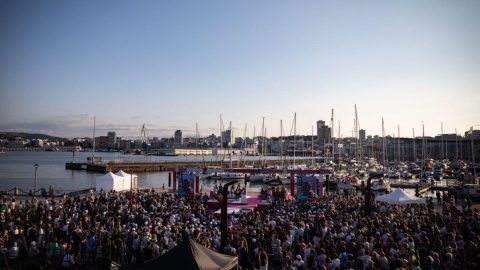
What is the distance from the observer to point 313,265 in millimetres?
9023

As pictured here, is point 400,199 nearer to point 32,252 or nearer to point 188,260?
point 188,260

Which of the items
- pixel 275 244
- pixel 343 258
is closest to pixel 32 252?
pixel 275 244

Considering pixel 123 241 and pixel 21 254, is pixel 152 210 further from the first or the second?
pixel 21 254

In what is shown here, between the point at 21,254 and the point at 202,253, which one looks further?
the point at 21,254

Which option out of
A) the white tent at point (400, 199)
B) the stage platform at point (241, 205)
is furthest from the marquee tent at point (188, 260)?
the stage platform at point (241, 205)

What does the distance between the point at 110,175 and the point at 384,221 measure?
834 inches

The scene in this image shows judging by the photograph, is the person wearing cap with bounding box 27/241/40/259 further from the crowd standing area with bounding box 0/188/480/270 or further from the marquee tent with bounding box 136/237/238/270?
the marquee tent with bounding box 136/237/238/270

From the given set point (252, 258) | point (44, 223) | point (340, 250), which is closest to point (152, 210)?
point (44, 223)

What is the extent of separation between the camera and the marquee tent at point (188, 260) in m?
6.68

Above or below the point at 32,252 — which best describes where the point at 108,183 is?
above

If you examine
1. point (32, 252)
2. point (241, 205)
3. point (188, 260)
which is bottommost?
point (241, 205)

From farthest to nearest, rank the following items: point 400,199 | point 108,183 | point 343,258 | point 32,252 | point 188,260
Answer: point 108,183 → point 400,199 → point 32,252 → point 343,258 → point 188,260

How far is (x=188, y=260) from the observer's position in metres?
6.73

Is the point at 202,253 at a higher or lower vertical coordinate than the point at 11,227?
higher
